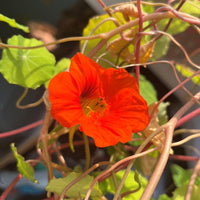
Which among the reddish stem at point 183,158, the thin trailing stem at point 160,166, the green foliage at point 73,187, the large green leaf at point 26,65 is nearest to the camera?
the thin trailing stem at point 160,166

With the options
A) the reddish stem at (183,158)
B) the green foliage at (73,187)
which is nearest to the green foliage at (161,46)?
the reddish stem at (183,158)

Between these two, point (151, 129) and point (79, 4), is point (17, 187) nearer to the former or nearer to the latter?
point (151, 129)

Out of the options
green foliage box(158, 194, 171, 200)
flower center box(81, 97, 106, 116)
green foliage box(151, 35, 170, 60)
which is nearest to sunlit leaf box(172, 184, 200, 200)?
green foliage box(158, 194, 171, 200)

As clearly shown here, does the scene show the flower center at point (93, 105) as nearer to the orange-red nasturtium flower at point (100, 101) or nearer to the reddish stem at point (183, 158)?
the orange-red nasturtium flower at point (100, 101)

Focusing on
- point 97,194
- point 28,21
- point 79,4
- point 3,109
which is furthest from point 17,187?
point 79,4

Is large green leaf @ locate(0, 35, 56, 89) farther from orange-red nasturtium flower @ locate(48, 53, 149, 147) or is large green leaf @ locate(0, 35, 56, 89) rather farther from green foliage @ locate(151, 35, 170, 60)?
green foliage @ locate(151, 35, 170, 60)

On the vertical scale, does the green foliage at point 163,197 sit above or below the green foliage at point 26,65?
below

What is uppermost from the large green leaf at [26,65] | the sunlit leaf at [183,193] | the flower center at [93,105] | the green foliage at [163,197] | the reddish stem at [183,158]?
the large green leaf at [26,65]
